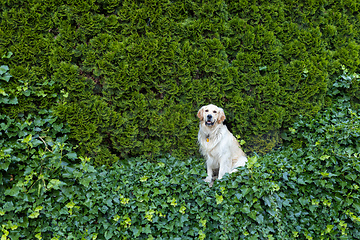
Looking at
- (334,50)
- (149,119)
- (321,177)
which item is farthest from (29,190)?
(334,50)

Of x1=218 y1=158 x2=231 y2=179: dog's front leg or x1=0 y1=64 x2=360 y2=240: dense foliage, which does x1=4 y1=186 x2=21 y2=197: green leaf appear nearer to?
x1=0 y1=64 x2=360 y2=240: dense foliage

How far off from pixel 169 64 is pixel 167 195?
2.01 metres

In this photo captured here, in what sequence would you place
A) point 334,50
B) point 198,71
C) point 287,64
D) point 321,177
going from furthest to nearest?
1. point 334,50
2. point 287,64
3. point 198,71
4. point 321,177

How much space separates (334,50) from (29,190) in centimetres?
556

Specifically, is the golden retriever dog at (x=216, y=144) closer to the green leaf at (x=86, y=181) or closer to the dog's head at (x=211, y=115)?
the dog's head at (x=211, y=115)

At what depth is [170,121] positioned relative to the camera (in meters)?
4.01

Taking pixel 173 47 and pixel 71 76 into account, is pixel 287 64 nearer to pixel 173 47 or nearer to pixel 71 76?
pixel 173 47

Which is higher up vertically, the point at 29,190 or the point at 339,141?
the point at 339,141

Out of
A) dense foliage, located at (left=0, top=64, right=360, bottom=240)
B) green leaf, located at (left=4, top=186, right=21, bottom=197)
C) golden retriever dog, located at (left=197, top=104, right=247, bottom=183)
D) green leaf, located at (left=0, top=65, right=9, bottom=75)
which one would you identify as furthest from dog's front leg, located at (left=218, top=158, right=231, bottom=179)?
green leaf, located at (left=0, top=65, right=9, bottom=75)

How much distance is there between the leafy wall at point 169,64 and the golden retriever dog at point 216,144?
17.9 inches

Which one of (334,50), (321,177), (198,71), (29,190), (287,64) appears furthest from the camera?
(334,50)

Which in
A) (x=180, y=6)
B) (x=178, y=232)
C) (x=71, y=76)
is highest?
(x=180, y=6)

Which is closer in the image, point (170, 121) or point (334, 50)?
point (170, 121)

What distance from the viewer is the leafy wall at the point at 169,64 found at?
11.6 ft
